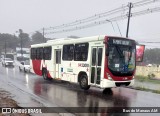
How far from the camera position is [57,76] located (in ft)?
65.5

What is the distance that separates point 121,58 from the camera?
14.8 metres

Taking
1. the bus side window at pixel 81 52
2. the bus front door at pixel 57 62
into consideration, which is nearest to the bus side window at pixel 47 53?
the bus front door at pixel 57 62

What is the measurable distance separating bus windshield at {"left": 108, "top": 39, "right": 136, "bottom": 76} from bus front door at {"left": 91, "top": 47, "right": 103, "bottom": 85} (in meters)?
0.64

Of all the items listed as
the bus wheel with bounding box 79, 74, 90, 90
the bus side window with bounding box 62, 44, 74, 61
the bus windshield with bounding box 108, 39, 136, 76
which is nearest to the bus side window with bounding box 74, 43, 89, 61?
the bus side window with bounding box 62, 44, 74, 61

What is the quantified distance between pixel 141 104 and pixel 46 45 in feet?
40.7

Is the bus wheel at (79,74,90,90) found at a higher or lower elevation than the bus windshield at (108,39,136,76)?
lower

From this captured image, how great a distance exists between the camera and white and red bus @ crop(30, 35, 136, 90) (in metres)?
14.3

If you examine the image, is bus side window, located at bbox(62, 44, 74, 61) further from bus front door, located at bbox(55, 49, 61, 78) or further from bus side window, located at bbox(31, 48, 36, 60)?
bus side window, located at bbox(31, 48, 36, 60)

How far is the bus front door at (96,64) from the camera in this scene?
48.2 feet

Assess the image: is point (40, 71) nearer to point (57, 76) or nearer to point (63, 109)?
point (57, 76)

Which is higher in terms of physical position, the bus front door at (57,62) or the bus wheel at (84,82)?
the bus front door at (57,62)

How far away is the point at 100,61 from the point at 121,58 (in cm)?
121

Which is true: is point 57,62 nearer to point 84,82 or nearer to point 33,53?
point 84,82

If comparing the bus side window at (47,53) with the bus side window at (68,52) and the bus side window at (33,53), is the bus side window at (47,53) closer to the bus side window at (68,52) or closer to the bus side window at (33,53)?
the bus side window at (33,53)
